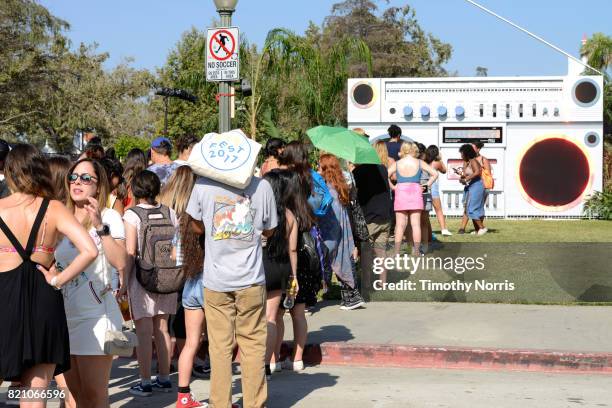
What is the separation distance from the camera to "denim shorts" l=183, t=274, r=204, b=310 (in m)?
6.66

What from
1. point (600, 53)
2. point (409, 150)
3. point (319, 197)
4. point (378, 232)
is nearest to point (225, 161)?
point (319, 197)

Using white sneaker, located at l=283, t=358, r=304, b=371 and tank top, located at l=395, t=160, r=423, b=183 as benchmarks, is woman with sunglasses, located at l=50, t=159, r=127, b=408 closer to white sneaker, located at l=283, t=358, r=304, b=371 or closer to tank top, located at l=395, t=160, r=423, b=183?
white sneaker, located at l=283, t=358, r=304, b=371

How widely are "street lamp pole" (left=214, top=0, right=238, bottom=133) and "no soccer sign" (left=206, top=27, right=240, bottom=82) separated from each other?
0.15 meters

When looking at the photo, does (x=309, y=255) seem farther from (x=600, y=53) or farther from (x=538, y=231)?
(x=600, y=53)

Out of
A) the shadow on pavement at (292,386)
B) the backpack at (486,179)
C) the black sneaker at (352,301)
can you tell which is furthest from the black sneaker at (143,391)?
the backpack at (486,179)

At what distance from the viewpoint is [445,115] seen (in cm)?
2248

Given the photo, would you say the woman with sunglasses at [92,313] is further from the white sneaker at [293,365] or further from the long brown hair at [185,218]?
the white sneaker at [293,365]

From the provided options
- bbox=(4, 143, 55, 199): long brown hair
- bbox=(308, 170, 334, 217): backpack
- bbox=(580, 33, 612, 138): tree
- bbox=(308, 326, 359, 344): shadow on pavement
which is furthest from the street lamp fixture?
bbox=(580, 33, 612, 138): tree

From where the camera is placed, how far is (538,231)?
1888 cm

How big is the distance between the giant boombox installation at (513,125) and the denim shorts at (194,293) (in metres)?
15.9

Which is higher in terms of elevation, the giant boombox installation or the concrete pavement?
the giant boombox installation

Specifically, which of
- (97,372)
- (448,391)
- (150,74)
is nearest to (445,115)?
(448,391)

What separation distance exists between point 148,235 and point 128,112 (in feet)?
176

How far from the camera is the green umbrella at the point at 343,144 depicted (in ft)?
33.2
